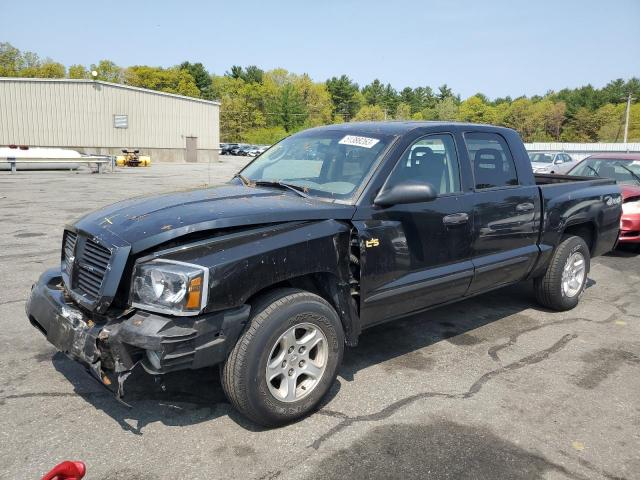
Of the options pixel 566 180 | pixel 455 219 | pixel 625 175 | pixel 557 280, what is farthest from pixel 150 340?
pixel 625 175

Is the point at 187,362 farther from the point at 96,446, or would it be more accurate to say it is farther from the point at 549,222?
the point at 549,222

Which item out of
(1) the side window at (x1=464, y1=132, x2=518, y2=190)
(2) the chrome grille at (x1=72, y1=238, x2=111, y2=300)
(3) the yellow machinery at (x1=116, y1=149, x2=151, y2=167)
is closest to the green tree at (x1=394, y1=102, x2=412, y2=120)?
(3) the yellow machinery at (x1=116, y1=149, x2=151, y2=167)

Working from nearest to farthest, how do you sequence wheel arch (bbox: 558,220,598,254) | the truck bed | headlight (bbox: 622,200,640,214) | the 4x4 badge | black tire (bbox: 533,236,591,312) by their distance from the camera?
the 4x4 badge
black tire (bbox: 533,236,591,312)
wheel arch (bbox: 558,220,598,254)
the truck bed
headlight (bbox: 622,200,640,214)

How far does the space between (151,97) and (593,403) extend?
39.0m

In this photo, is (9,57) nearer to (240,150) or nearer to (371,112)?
(240,150)

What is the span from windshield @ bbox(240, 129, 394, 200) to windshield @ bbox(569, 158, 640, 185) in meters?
6.50

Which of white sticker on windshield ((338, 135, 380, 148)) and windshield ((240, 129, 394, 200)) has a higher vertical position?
white sticker on windshield ((338, 135, 380, 148))

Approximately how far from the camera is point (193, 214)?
3.09 meters

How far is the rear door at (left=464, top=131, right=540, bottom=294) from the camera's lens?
4.34 meters

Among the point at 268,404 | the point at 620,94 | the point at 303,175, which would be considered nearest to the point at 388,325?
the point at 303,175

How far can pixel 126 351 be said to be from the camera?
2723 millimetres

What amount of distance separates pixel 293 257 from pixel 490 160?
2.41 m

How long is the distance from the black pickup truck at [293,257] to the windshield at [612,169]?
5.42m

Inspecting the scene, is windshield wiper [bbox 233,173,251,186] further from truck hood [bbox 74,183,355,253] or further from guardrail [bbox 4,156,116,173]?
guardrail [bbox 4,156,116,173]
